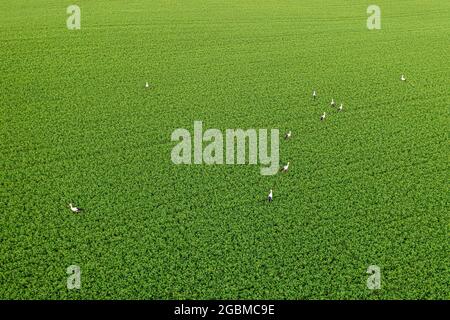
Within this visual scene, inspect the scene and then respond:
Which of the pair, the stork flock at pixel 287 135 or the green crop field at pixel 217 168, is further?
the stork flock at pixel 287 135

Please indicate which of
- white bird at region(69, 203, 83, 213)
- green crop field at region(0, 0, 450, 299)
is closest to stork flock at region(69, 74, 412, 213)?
white bird at region(69, 203, 83, 213)

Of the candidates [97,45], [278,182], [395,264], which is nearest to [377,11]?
[97,45]

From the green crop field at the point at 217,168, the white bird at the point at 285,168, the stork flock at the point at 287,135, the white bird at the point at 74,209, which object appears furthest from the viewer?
the white bird at the point at 285,168

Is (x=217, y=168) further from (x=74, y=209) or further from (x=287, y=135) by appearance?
(x=74, y=209)

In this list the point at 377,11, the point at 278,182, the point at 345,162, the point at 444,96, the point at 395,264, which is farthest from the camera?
the point at 377,11

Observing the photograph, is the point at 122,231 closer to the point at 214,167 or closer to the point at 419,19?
the point at 214,167

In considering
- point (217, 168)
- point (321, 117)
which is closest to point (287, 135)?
point (321, 117)

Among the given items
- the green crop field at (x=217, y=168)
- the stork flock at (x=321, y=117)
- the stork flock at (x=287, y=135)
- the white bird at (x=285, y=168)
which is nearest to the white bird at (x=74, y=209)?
the stork flock at (x=287, y=135)

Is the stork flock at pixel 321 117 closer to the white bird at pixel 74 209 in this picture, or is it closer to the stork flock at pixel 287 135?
the stork flock at pixel 287 135
